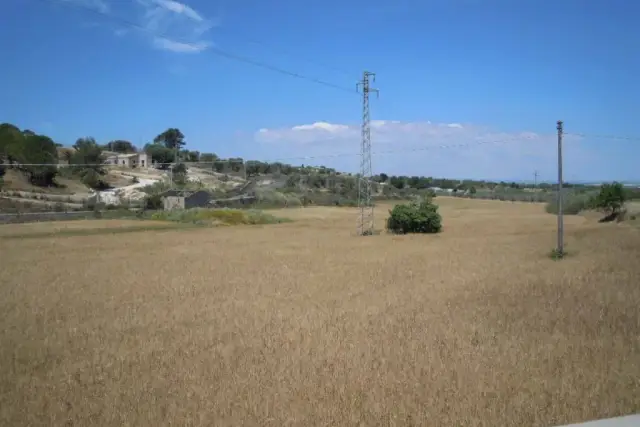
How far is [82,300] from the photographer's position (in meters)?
16.8

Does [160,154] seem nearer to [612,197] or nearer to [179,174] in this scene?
[179,174]

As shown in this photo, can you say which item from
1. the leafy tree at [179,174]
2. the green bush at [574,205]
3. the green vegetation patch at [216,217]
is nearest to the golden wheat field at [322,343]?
the green vegetation patch at [216,217]

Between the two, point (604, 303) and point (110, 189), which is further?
point (110, 189)

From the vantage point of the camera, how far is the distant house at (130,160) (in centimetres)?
12274

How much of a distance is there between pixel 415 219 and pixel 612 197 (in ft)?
68.9

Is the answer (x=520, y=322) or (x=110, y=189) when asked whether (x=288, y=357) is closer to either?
(x=520, y=322)

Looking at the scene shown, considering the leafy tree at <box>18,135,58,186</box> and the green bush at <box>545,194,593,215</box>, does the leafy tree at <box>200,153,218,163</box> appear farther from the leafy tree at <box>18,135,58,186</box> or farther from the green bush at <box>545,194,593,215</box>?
the green bush at <box>545,194,593,215</box>

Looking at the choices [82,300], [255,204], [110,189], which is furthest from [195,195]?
[82,300]

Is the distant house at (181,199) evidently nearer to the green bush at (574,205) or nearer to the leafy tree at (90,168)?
the leafy tree at (90,168)

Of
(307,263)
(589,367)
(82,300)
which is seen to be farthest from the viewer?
(307,263)

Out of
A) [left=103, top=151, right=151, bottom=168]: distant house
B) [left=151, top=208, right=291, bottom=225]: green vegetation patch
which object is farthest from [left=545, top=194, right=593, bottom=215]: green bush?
[left=103, top=151, right=151, bottom=168]: distant house

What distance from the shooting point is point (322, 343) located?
11445 mm

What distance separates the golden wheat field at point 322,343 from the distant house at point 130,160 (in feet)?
343

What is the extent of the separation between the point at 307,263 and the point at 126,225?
1275 inches
